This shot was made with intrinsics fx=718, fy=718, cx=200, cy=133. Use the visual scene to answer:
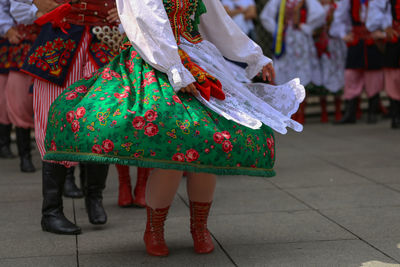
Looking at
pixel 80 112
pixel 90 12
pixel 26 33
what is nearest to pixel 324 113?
pixel 26 33

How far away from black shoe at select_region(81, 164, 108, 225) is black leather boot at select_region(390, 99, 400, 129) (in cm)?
617

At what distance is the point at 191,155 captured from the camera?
10.7ft

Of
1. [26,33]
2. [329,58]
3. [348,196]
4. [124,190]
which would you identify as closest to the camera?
[124,190]

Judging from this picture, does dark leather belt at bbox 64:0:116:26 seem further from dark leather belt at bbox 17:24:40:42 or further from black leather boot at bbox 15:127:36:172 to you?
black leather boot at bbox 15:127:36:172

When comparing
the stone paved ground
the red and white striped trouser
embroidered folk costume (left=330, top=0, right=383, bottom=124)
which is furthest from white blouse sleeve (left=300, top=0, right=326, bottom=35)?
the red and white striped trouser

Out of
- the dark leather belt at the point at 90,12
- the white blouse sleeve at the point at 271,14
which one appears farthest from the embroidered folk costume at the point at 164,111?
the white blouse sleeve at the point at 271,14

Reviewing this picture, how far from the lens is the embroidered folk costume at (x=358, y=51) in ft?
31.7

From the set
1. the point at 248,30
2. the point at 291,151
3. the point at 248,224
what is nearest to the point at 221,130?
the point at 248,224

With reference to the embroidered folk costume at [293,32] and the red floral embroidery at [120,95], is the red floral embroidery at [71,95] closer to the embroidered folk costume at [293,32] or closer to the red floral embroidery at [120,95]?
the red floral embroidery at [120,95]

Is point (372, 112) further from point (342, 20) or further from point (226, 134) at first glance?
point (226, 134)

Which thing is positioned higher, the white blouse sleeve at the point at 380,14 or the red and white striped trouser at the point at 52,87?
the red and white striped trouser at the point at 52,87

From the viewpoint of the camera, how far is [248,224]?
4.45 metres

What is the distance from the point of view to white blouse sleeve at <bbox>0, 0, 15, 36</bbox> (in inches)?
230

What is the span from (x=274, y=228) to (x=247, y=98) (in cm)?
101
